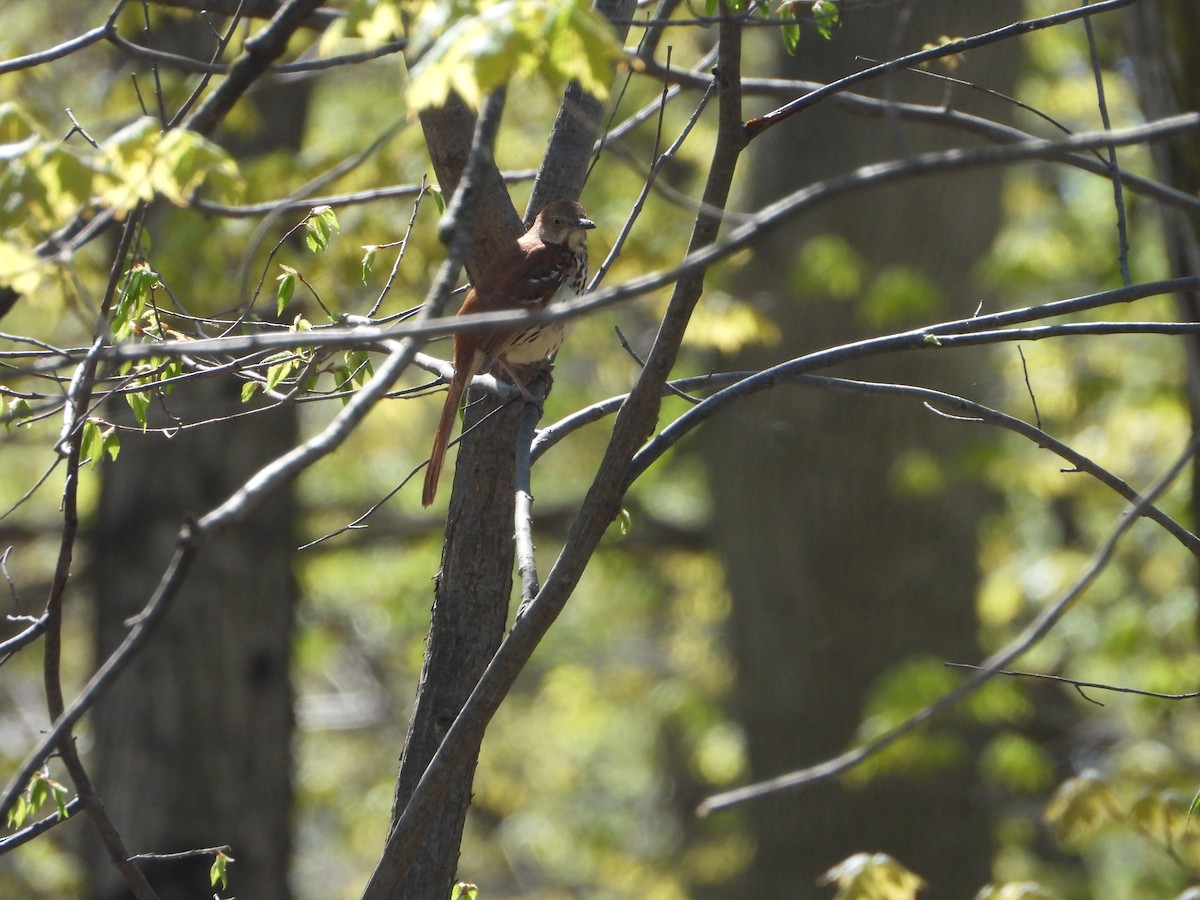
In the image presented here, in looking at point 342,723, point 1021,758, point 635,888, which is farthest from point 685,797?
point 1021,758

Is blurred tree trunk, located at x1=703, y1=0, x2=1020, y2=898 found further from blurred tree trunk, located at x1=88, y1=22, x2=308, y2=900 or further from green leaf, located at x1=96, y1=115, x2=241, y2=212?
green leaf, located at x1=96, y1=115, x2=241, y2=212

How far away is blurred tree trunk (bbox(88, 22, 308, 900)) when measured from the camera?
698 cm

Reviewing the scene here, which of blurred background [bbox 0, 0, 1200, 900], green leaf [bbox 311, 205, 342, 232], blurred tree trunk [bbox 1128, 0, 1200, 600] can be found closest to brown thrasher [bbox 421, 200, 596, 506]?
blurred background [bbox 0, 0, 1200, 900]

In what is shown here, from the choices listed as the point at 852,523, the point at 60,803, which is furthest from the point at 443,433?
the point at 852,523

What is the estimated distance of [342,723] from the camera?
54.8 feet

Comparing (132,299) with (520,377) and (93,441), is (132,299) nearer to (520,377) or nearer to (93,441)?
(93,441)

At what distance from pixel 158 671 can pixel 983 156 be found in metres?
6.69

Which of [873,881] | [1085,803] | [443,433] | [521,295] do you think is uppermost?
[521,295]

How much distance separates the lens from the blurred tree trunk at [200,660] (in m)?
6.98

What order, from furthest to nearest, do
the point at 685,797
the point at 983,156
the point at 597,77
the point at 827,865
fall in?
the point at 685,797 < the point at 827,865 < the point at 597,77 < the point at 983,156

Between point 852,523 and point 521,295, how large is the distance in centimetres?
557

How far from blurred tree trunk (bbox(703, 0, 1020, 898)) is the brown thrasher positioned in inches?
177

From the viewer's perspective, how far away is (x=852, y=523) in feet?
29.8

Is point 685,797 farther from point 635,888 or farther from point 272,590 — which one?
point 272,590
